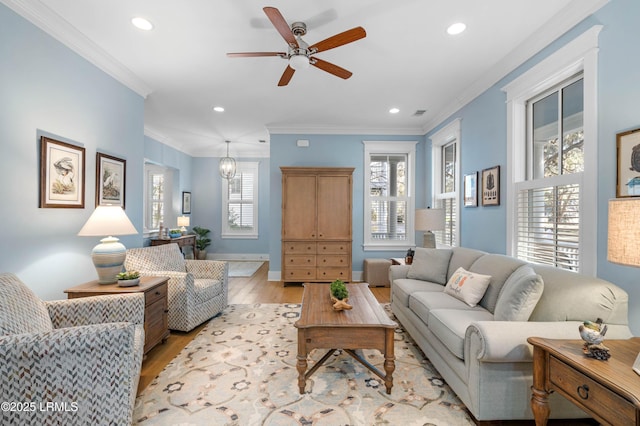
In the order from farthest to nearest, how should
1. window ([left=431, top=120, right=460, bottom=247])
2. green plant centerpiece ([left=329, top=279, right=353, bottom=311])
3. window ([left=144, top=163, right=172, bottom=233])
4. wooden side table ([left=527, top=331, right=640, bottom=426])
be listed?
window ([left=144, top=163, right=172, bottom=233]), window ([left=431, top=120, right=460, bottom=247]), green plant centerpiece ([left=329, top=279, right=353, bottom=311]), wooden side table ([left=527, top=331, right=640, bottom=426])

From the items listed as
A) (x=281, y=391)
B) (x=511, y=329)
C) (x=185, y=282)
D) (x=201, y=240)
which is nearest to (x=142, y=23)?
(x=185, y=282)

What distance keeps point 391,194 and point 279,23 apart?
13.1ft

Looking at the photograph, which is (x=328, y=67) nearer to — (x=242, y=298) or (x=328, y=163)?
(x=328, y=163)

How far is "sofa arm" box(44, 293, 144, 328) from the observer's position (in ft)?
6.14

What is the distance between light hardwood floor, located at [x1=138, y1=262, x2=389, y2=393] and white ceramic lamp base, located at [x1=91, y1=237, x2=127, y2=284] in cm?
80

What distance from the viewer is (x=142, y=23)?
2.35m

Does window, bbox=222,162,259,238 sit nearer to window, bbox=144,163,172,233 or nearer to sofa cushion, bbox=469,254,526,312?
window, bbox=144,163,172,233

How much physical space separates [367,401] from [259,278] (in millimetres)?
3865

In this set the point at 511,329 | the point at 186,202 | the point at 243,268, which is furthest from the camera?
the point at 186,202

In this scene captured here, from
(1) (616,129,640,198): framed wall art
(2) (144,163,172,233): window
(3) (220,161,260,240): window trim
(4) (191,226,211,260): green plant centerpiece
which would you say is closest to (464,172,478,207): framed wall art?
(1) (616,129,640,198): framed wall art

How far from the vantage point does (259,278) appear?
18.1ft

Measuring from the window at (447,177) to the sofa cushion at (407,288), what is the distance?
1131 millimetres

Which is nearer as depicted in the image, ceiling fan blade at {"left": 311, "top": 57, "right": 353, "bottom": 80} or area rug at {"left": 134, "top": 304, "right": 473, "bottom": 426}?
area rug at {"left": 134, "top": 304, "right": 473, "bottom": 426}

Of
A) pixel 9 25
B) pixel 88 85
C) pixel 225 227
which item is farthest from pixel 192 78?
pixel 225 227
